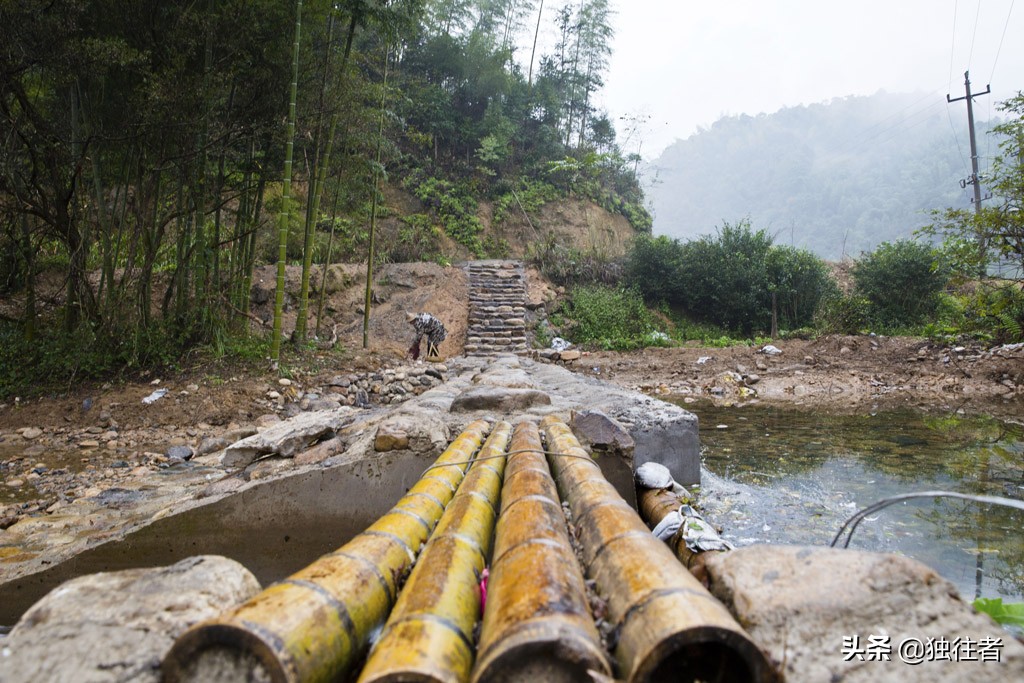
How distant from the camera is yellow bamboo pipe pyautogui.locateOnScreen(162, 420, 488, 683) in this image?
39.5 inches

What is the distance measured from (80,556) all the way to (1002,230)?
11652 millimetres

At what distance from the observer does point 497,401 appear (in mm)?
4348

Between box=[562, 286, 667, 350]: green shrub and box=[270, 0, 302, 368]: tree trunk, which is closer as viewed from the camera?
box=[270, 0, 302, 368]: tree trunk

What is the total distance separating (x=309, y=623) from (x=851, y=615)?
1.25 m

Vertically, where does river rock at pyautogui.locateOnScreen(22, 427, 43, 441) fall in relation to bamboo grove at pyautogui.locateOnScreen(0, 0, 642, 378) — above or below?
below

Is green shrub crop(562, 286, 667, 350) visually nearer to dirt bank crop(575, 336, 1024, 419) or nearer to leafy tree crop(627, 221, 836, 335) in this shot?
dirt bank crop(575, 336, 1024, 419)

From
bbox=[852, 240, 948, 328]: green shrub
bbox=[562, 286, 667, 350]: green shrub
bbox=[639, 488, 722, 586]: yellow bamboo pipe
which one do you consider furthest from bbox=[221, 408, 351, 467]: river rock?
bbox=[852, 240, 948, 328]: green shrub

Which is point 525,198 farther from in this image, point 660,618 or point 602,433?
point 660,618

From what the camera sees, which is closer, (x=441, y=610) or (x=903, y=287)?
(x=441, y=610)

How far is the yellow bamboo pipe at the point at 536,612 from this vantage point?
3.29ft

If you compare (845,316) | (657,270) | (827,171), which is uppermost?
(827,171)

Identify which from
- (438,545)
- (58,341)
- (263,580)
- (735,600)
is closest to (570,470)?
(438,545)

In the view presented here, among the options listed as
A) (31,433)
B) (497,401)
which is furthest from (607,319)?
(31,433)

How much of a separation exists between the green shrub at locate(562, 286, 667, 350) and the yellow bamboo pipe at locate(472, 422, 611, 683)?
12.0 meters
